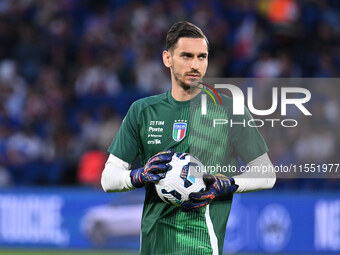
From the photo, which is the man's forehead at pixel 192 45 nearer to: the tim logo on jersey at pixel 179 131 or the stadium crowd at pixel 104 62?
the tim logo on jersey at pixel 179 131

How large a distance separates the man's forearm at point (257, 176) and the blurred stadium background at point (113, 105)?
5.61m

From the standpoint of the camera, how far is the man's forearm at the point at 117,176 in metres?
4.59

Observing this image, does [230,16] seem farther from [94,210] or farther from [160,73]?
[94,210]

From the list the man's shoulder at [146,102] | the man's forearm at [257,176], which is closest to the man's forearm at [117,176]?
the man's shoulder at [146,102]

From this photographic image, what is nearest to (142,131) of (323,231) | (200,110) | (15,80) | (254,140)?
(200,110)

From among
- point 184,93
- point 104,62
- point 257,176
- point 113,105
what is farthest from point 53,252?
point 257,176

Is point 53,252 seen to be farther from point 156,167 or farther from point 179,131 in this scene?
point 156,167

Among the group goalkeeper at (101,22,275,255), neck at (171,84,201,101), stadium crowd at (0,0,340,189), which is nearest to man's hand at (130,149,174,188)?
goalkeeper at (101,22,275,255)

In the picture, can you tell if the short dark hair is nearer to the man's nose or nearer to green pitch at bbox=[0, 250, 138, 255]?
the man's nose

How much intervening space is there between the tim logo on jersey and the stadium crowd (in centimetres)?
752

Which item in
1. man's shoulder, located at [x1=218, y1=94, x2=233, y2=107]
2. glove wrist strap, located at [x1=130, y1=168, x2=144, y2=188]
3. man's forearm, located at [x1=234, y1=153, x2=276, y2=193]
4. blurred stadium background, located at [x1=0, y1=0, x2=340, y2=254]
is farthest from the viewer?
blurred stadium background, located at [x1=0, y1=0, x2=340, y2=254]

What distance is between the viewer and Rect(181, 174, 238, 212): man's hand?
4.29m

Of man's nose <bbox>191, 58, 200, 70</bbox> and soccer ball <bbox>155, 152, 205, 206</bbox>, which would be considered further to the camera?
man's nose <bbox>191, 58, 200, 70</bbox>

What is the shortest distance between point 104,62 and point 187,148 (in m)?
10.4
